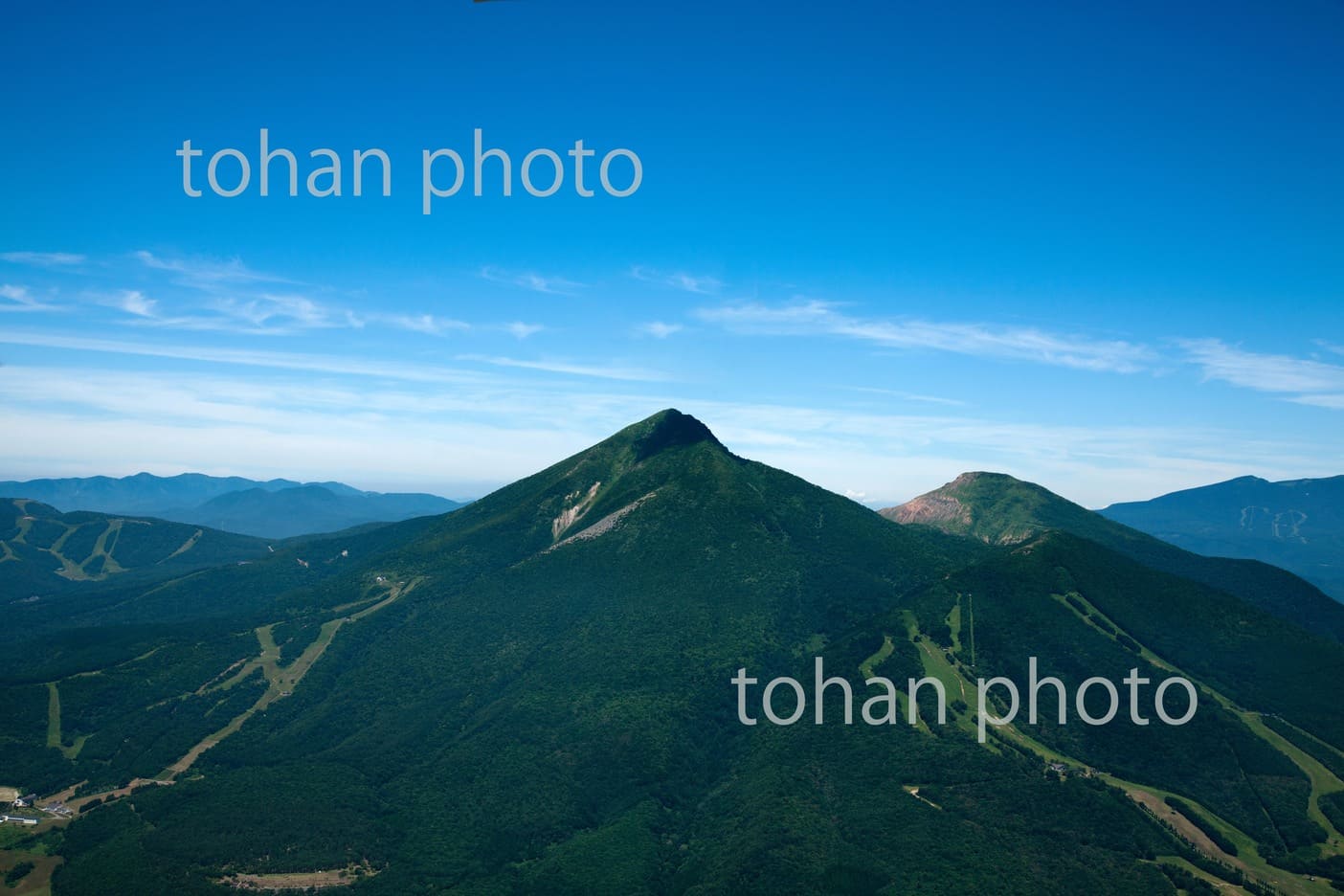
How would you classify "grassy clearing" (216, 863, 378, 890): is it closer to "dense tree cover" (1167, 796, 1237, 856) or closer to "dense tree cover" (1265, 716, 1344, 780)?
"dense tree cover" (1167, 796, 1237, 856)

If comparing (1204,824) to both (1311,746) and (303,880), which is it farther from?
(303,880)

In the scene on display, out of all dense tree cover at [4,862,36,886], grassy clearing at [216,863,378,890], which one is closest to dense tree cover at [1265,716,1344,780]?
grassy clearing at [216,863,378,890]

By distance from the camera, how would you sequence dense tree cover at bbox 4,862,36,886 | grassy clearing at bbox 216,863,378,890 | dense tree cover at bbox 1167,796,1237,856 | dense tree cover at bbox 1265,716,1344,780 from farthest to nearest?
dense tree cover at bbox 1265,716,1344,780 → dense tree cover at bbox 4,862,36,886 → grassy clearing at bbox 216,863,378,890 → dense tree cover at bbox 1167,796,1237,856

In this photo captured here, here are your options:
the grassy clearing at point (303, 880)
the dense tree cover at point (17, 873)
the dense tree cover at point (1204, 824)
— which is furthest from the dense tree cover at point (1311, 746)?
the dense tree cover at point (17, 873)

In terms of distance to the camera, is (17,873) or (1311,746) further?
(1311,746)

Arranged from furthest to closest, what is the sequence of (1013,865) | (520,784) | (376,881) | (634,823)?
(520,784), (634,823), (376,881), (1013,865)

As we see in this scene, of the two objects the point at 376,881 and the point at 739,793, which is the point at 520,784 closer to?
the point at 376,881

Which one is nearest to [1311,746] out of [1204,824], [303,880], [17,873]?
[1204,824]

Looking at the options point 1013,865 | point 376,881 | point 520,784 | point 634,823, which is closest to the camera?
point 1013,865

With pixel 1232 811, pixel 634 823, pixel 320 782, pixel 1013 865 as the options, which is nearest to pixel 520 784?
pixel 634 823

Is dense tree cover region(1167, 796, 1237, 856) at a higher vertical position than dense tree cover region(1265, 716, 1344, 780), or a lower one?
lower

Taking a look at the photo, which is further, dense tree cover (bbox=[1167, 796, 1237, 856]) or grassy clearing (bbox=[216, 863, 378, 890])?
grassy clearing (bbox=[216, 863, 378, 890])
